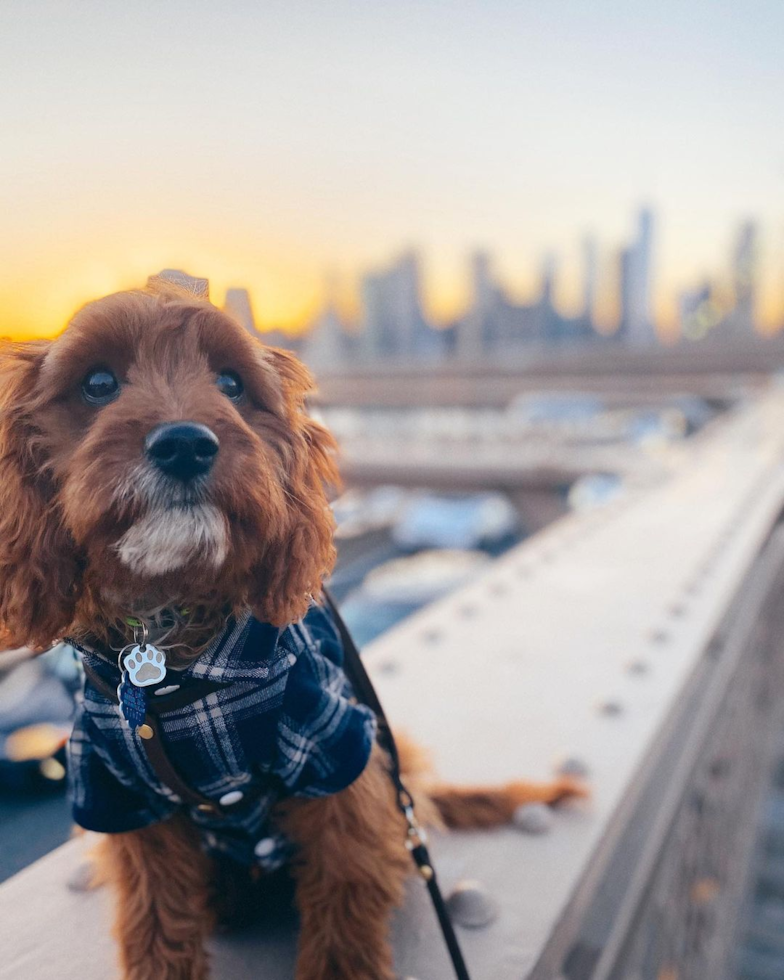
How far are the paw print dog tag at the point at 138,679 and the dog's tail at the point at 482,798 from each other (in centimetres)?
70

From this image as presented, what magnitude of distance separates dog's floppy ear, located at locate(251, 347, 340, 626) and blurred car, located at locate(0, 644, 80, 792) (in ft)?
2.65

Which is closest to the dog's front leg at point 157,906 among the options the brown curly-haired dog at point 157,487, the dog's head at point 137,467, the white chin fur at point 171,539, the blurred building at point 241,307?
the brown curly-haired dog at point 157,487

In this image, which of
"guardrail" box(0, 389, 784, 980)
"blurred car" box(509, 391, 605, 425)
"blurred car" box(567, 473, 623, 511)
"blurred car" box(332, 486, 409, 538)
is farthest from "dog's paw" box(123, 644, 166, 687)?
"blurred car" box(509, 391, 605, 425)

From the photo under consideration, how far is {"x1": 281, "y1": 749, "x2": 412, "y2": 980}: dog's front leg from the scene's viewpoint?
116 cm

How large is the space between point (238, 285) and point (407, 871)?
1.10m

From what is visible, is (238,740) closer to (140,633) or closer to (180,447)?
(140,633)

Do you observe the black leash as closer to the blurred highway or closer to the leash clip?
the leash clip

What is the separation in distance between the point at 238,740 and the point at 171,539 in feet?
1.14

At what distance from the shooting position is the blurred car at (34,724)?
5.32 ft

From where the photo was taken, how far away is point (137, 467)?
84 cm

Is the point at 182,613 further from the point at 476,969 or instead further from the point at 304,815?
the point at 476,969

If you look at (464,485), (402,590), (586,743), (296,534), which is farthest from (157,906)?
(464,485)

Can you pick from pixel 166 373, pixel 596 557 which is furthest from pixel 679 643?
pixel 166 373

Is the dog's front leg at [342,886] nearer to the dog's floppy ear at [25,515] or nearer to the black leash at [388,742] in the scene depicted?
the black leash at [388,742]
